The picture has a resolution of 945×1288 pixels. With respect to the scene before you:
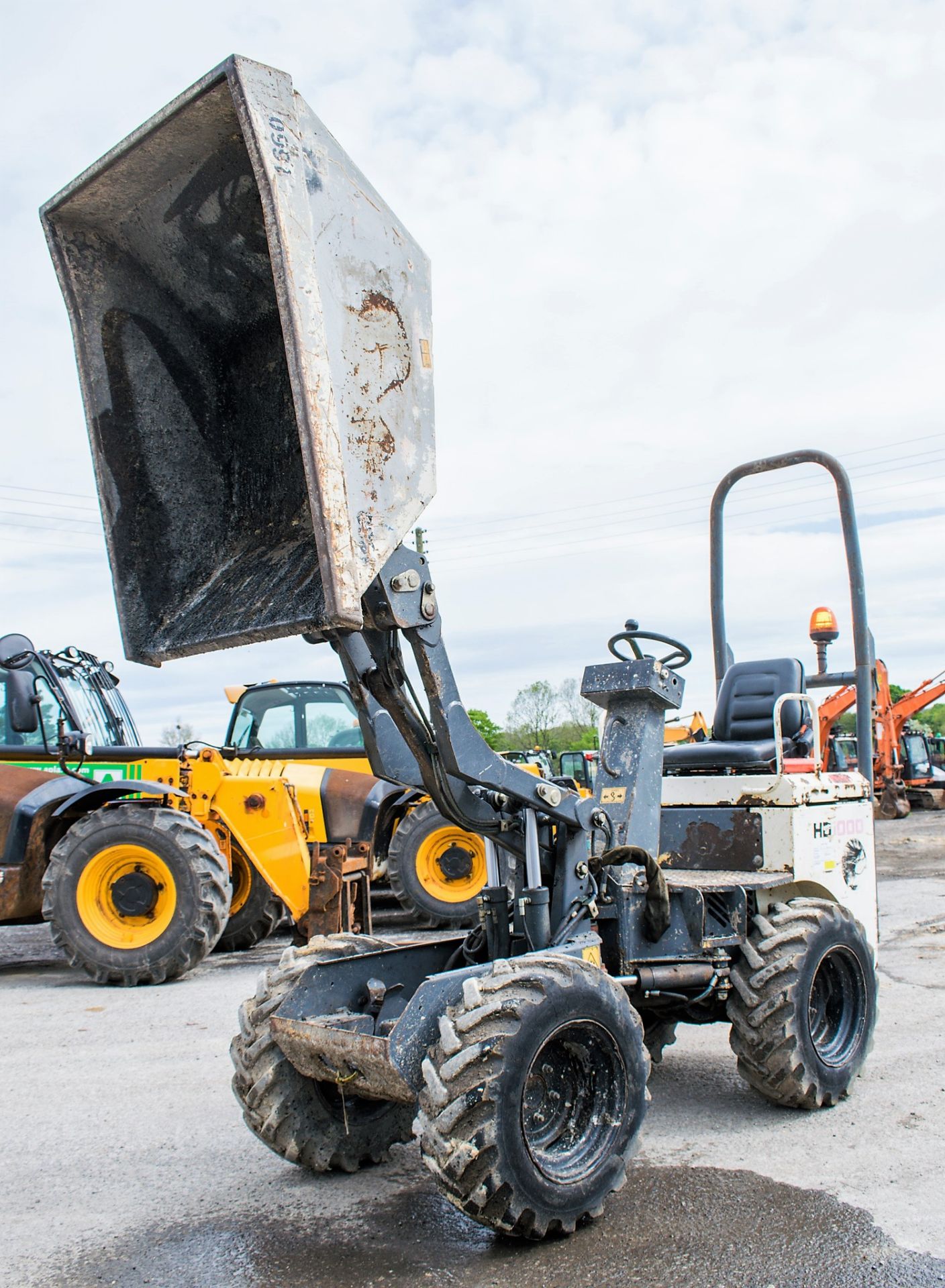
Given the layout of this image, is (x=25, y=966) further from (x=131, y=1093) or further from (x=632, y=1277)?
(x=632, y=1277)

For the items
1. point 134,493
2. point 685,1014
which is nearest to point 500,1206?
point 685,1014

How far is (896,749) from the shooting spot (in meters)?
24.5

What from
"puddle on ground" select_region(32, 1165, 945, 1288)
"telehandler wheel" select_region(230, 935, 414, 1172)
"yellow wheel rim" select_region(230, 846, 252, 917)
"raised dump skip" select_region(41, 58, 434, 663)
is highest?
"raised dump skip" select_region(41, 58, 434, 663)

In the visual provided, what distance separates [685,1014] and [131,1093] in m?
2.58

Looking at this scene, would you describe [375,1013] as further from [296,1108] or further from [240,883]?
[240,883]

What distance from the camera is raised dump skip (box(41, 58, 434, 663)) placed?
10.8 ft

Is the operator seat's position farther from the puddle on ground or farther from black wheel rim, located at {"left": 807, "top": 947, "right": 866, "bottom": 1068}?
the puddle on ground

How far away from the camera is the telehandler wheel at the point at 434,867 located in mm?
9938

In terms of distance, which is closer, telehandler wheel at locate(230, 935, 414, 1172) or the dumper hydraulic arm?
the dumper hydraulic arm

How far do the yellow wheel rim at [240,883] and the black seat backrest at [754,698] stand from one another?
4.16 meters

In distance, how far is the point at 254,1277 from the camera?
3348 millimetres

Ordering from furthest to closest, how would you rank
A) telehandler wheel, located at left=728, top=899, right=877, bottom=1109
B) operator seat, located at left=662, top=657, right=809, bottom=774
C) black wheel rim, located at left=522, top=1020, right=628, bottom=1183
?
operator seat, located at left=662, top=657, right=809, bottom=774 < telehandler wheel, located at left=728, top=899, right=877, bottom=1109 < black wheel rim, located at left=522, top=1020, right=628, bottom=1183

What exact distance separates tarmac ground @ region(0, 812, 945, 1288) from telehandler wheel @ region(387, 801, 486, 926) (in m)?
3.82

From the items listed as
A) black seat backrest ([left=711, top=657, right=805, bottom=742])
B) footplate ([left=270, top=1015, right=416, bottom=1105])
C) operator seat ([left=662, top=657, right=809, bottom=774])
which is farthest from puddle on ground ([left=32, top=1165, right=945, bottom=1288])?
black seat backrest ([left=711, top=657, right=805, bottom=742])
